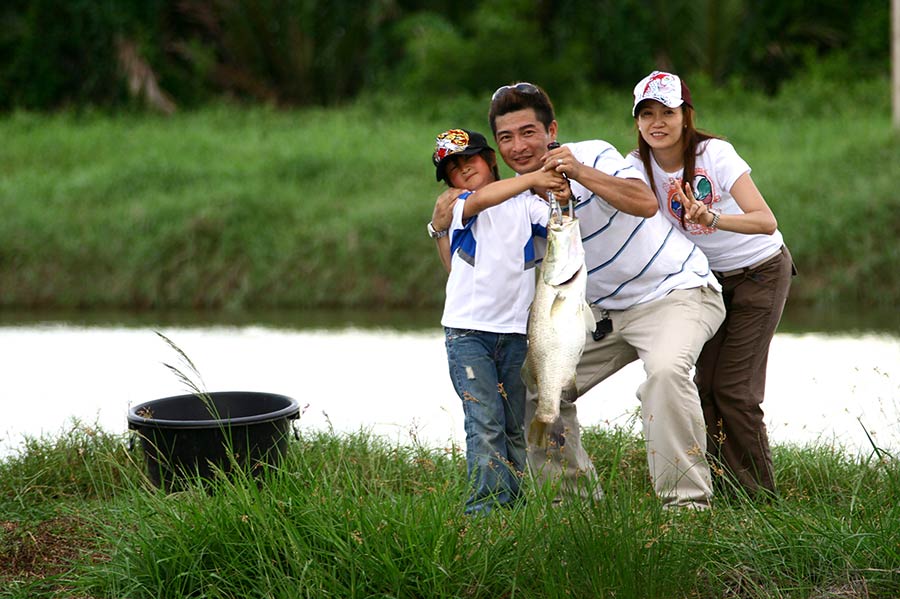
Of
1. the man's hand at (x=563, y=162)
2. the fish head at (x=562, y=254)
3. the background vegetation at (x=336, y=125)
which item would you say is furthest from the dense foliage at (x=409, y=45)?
the fish head at (x=562, y=254)

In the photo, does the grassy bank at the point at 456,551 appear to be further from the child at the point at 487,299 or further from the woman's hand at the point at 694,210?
the woman's hand at the point at 694,210

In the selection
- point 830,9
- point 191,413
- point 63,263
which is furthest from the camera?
point 830,9

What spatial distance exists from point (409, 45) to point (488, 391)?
581 inches

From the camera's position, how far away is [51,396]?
8320 millimetres

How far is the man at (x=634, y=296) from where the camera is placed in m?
4.10

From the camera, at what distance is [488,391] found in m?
4.32

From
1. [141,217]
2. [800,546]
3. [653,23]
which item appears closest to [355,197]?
[141,217]

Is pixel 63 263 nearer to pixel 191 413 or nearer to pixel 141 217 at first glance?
pixel 141 217

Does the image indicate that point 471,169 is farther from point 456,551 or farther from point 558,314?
point 456,551

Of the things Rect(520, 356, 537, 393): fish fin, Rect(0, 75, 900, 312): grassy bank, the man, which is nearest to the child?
the man

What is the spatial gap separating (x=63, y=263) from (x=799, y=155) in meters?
8.02

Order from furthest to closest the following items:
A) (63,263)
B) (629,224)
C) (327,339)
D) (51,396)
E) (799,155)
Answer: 1. (799,155)
2. (63,263)
3. (327,339)
4. (51,396)
5. (629,224)

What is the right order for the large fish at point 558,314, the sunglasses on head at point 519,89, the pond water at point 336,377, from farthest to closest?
1. the pond water at point 336,377
2. the sunglasses on head at point 519,89
3. the large fish at point 558,314

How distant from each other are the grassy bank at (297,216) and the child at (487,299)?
7110 millimetres
